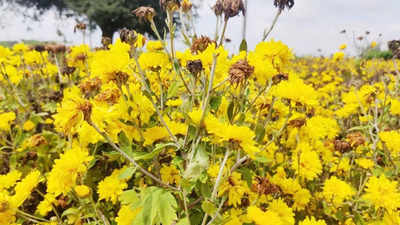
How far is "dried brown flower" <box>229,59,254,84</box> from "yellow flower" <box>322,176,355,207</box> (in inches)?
37.9

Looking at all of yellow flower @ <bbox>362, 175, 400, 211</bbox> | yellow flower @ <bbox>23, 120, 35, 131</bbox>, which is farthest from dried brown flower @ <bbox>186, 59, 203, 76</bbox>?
yellow flower @ <bbox>23, 120, 35, 131</bbox>

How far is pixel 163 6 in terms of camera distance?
111 cm

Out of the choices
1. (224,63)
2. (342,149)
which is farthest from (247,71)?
(342,149)

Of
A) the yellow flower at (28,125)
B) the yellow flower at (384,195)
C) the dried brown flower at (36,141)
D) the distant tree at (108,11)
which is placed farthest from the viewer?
the distant tree at (108,11)

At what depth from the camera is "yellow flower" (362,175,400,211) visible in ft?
4.12

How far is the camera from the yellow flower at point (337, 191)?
58.2 inches

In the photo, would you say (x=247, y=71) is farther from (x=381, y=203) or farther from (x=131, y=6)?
(x=131, y=6)

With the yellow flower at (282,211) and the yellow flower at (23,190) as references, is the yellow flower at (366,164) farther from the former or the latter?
the yellow flower at (23,190)

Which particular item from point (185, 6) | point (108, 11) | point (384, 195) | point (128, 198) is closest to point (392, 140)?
point (384, 195)

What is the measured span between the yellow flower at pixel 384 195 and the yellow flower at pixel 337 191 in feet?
0.50

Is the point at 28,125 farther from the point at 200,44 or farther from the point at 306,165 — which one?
the point at 306,165

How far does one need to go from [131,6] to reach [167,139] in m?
19.8

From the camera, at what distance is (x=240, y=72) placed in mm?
865

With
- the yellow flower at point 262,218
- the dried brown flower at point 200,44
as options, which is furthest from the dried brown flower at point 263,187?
the dried brown flower at point 200,44
